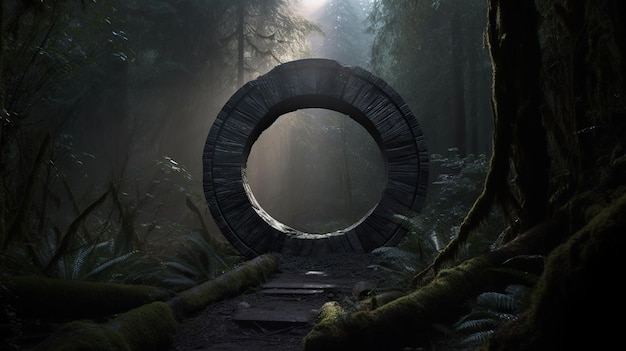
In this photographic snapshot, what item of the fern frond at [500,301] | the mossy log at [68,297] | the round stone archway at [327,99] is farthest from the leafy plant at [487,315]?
the round stone archway at [327,99]

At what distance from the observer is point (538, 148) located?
359cm

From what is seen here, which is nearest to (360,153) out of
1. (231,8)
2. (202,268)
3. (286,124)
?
(286,124)

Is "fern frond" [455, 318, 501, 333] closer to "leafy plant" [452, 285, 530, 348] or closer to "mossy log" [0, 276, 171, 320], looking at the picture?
"leafy plant" [452, 285, 530, 348]

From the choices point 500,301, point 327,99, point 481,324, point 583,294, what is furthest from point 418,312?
point 327,99

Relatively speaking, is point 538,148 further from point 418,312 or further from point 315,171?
point 315,171

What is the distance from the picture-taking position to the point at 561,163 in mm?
3641

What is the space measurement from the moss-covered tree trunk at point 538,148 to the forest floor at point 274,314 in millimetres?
643

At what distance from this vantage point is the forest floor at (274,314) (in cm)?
349

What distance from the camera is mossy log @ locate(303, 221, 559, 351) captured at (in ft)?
9.18

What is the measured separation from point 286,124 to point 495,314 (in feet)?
49.8

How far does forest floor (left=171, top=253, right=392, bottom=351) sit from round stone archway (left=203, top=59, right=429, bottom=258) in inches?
27.3

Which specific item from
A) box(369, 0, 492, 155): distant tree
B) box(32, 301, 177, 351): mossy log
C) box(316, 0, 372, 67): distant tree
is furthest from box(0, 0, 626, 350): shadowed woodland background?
box(316, 0, 372, 67): distant tree

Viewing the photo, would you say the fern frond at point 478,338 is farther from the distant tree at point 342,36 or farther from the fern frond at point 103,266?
the distant tree at point 342,36

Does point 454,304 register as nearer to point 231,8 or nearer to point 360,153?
point 231,8
